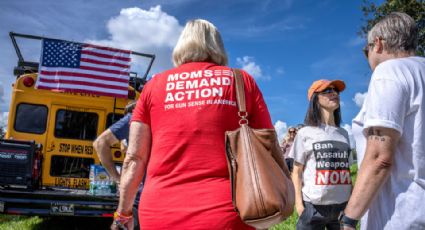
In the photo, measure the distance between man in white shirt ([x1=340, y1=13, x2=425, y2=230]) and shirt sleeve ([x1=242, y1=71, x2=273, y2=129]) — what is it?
52 centimetres

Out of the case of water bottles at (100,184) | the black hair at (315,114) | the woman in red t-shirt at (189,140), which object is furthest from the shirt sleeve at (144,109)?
the case of water bottles at (100,184)

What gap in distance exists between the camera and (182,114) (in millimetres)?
2193

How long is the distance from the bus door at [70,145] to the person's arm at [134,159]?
655 cm

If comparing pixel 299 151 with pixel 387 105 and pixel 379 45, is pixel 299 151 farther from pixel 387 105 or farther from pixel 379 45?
pixel 387 105

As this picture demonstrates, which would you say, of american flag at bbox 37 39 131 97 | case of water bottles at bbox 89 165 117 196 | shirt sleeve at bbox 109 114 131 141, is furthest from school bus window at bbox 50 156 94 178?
shirt sleeve at bbox 109 114 131 141

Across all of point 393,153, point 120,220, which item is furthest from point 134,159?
point 393,153

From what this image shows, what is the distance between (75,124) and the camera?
8.76 m

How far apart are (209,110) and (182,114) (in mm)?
146

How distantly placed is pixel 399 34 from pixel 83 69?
791 cm

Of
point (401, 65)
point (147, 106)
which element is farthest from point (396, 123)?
point (147, 106)

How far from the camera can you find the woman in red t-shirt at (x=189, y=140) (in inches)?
81.0

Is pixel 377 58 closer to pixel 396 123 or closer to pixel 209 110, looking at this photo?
pixel 396 123

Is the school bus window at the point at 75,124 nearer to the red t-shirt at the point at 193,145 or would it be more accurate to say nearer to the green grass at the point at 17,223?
the green grass at the point at 17,223

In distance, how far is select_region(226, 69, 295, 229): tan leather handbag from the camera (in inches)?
73.4
